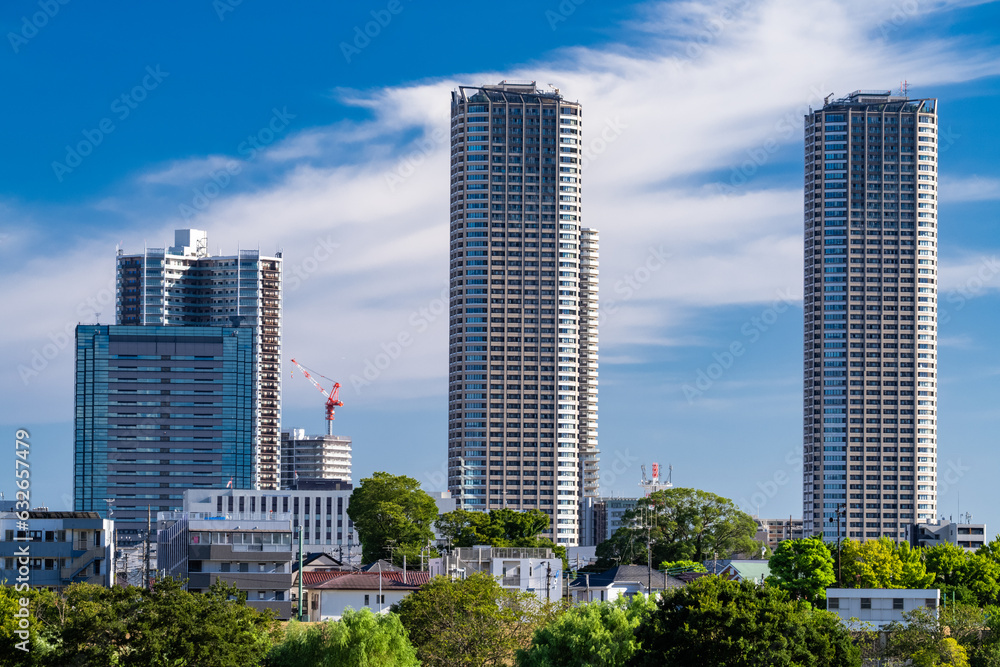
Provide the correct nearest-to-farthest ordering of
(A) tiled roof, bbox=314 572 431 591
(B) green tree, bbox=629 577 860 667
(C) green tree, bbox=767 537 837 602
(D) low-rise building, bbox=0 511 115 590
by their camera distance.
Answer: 1. (B) green tree, bbox=629 577 860 667
2. (A) tiled roof, bbox=314 572 431 591
3. (C) green tree, bbox=767 537 837 602
4. (D) low-rise building, bbox=0 511 115 590

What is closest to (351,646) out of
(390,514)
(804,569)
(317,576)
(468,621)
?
(468,621)

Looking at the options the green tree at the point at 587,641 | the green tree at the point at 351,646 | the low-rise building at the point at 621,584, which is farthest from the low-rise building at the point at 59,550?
the green tree at the point at 587,641

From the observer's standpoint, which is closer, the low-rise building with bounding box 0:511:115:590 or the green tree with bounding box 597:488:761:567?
the low-rise building with bounding box 0:511:115:590

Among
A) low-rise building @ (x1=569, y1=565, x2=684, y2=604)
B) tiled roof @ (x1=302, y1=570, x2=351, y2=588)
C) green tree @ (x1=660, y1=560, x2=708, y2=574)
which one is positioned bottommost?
green tree @ (x1=660, y1=560, x2=708, y2=574)

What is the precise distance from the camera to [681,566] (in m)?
164

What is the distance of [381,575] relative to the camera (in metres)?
125

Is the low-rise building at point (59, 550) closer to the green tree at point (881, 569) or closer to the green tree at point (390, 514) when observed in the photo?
the green tree at point (390, 514)

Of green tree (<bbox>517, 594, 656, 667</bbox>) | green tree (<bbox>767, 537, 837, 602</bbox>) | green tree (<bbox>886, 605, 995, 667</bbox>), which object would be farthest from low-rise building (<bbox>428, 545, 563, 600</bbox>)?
green tree (<bbox>517, 594, 656, 667</bbox>)

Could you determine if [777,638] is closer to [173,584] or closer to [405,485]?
[173,584]

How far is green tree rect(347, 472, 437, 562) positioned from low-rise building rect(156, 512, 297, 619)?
32.4 metres

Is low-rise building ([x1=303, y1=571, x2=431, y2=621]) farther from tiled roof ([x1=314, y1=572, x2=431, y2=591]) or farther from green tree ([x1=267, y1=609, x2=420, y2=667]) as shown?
green tree ([x1=267, y1=609, x2=420, y2=667])

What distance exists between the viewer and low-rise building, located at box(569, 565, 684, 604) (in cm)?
13212

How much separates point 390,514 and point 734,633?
9429 centimetres

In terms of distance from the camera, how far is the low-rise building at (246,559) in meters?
124
